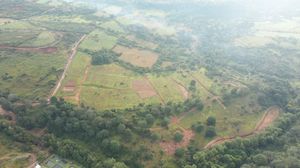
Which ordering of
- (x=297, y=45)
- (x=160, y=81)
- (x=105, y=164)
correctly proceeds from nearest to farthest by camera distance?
(x=105, y=164)
(x=160, y=81)
(x=297, y=45)

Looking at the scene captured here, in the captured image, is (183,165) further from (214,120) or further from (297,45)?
(297,45)

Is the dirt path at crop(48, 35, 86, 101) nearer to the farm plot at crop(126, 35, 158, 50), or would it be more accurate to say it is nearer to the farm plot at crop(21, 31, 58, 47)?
the farm plot at crop(21, 31, 58, 47)

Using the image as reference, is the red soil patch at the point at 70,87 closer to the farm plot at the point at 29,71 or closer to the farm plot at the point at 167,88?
the farm plot at the point at 29,71

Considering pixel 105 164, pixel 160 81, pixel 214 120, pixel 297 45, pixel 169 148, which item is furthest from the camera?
pixel 297 45

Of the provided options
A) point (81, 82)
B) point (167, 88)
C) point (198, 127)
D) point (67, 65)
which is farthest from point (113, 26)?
point (198, 127)

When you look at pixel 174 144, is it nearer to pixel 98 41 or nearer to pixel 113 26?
pixel 98 41

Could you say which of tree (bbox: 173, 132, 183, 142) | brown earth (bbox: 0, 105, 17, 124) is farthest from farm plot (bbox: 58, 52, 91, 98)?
tree (bbox: 173, 132, 183, 142)

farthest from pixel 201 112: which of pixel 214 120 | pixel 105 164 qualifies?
pixel 105 164
